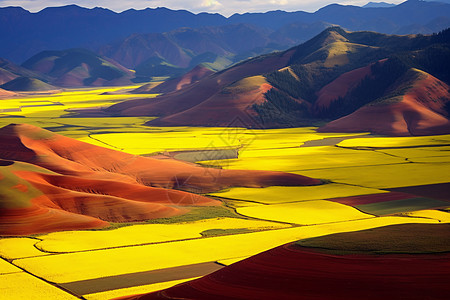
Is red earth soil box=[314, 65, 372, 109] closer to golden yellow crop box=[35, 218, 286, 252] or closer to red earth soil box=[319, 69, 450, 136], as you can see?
red earth soil box=[319, 69, 450, 136]

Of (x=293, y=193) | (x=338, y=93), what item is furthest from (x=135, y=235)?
(x=338, y=93)

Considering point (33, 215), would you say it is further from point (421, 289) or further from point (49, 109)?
point (49, 109)

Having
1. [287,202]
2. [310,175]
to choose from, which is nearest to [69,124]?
[310,175]

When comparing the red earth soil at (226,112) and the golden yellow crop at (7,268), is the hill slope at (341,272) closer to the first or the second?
the golden yellow crop at (7,268)

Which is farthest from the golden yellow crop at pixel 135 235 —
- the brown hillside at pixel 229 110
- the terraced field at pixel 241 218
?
the brown hillside at pixel 229 110

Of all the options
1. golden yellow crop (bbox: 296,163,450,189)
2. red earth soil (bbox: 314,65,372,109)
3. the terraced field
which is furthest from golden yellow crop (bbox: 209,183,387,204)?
red earth soil (bbox: 314,65,372,109)
